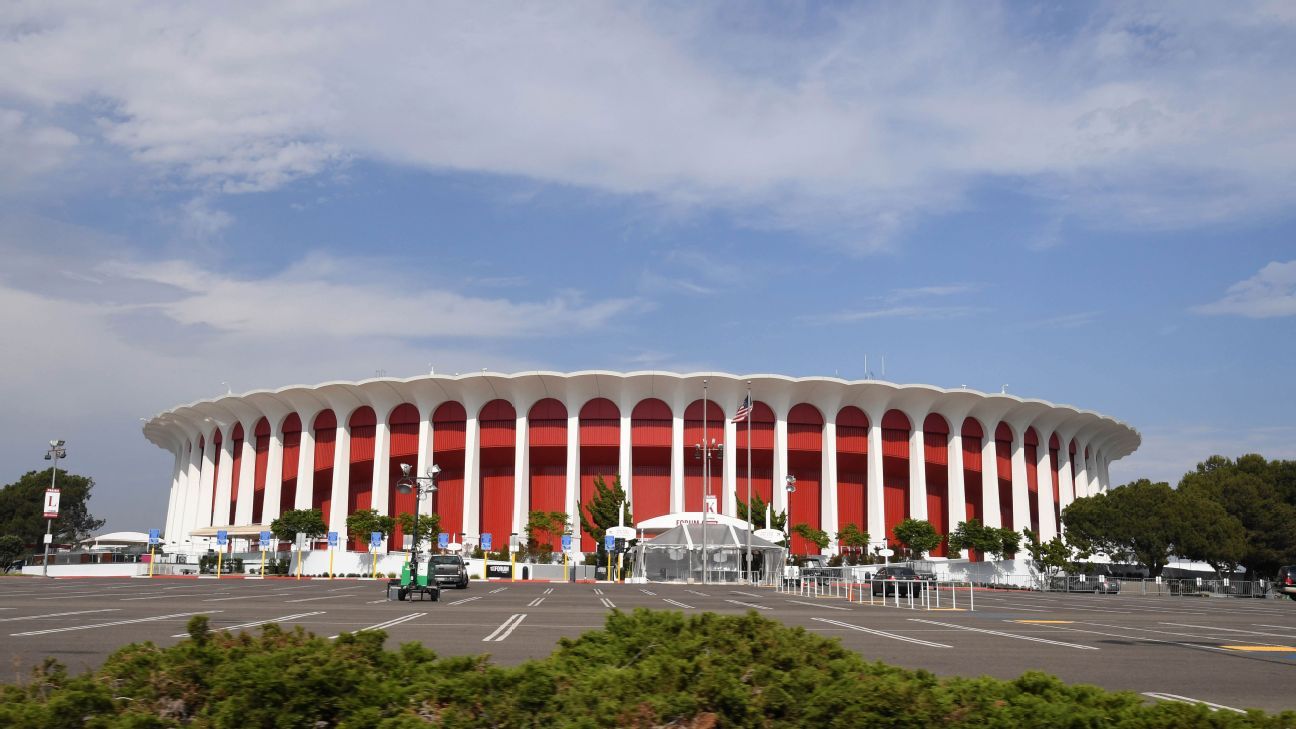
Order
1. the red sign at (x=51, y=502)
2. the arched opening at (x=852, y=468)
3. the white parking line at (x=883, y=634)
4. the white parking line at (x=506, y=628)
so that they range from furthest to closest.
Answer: the arched opening at (x=852, y=468)
the red sign at (x=51, y=502)
the white parking line at (x=883, y=634)
the white parking line at (x=506, y=628)

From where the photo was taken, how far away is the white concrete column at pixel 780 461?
8331 centimetres

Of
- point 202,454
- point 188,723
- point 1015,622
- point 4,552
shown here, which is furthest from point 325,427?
point 188,723

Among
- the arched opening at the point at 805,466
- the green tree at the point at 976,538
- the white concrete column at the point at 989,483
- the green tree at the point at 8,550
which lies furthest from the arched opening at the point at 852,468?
the green tree at the point at 8,550

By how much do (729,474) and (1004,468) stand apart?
93.8ft

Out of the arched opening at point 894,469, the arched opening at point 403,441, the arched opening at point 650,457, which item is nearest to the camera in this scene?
the arched opening at point 650,457

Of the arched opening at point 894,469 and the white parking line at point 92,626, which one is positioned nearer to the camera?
the white parking line at point 92,626

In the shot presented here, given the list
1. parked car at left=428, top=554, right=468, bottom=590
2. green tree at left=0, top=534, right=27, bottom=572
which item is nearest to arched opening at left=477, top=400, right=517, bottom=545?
parked car at left=428, top=554, right=468, bottom=590

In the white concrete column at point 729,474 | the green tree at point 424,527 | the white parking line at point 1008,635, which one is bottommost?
the white parking line at point 1008,635

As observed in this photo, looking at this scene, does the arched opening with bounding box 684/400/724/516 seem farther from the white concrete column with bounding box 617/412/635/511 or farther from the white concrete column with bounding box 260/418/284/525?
the white concrete column with bounding box 260/418/284/525

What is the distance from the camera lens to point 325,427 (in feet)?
299

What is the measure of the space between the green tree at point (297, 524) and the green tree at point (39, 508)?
39762 millimetres

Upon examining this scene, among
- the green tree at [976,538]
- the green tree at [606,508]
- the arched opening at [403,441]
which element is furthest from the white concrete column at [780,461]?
the arched opening at [403,441]

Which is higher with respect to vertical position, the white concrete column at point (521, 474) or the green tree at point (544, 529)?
the white concrete column at point (521, 474)

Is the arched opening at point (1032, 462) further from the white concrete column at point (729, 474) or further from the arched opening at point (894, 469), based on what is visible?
the white concrete column at point (729, 474)
